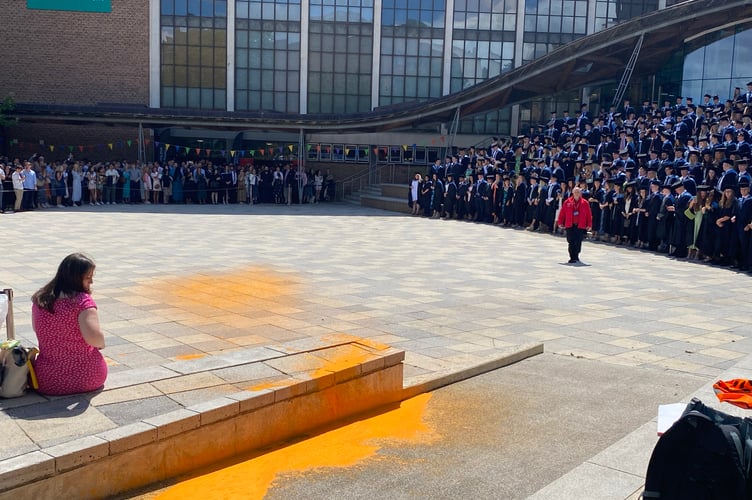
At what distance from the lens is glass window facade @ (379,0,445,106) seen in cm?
3988

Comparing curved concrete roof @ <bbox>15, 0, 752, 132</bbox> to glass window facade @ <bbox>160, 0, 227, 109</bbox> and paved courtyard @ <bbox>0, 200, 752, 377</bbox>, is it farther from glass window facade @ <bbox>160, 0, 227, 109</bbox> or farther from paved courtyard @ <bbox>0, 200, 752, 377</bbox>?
paved courtyard @ <bbox>0, 200, 752, 377</bbox>

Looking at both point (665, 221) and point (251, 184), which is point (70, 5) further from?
point (665, 221)

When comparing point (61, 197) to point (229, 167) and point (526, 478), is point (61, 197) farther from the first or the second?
point (526, 478)

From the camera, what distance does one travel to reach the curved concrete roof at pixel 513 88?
27953 mm

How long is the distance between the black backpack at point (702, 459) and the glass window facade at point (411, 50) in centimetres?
3756

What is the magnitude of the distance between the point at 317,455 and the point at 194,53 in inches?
1449

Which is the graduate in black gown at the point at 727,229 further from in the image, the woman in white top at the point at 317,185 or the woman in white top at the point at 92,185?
the woman in white top at the point at 92,185

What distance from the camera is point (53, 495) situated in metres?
4.23

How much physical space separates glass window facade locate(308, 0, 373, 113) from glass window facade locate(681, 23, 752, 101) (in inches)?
654

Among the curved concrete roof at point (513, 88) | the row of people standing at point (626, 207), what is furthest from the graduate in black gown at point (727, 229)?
the curved concrete roof at point (513, 88)

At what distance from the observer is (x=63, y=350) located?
537 cm

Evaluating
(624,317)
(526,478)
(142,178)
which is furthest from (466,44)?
(526,478)

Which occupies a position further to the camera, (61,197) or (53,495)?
(61,197)

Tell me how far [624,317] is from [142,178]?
25.5 metres
